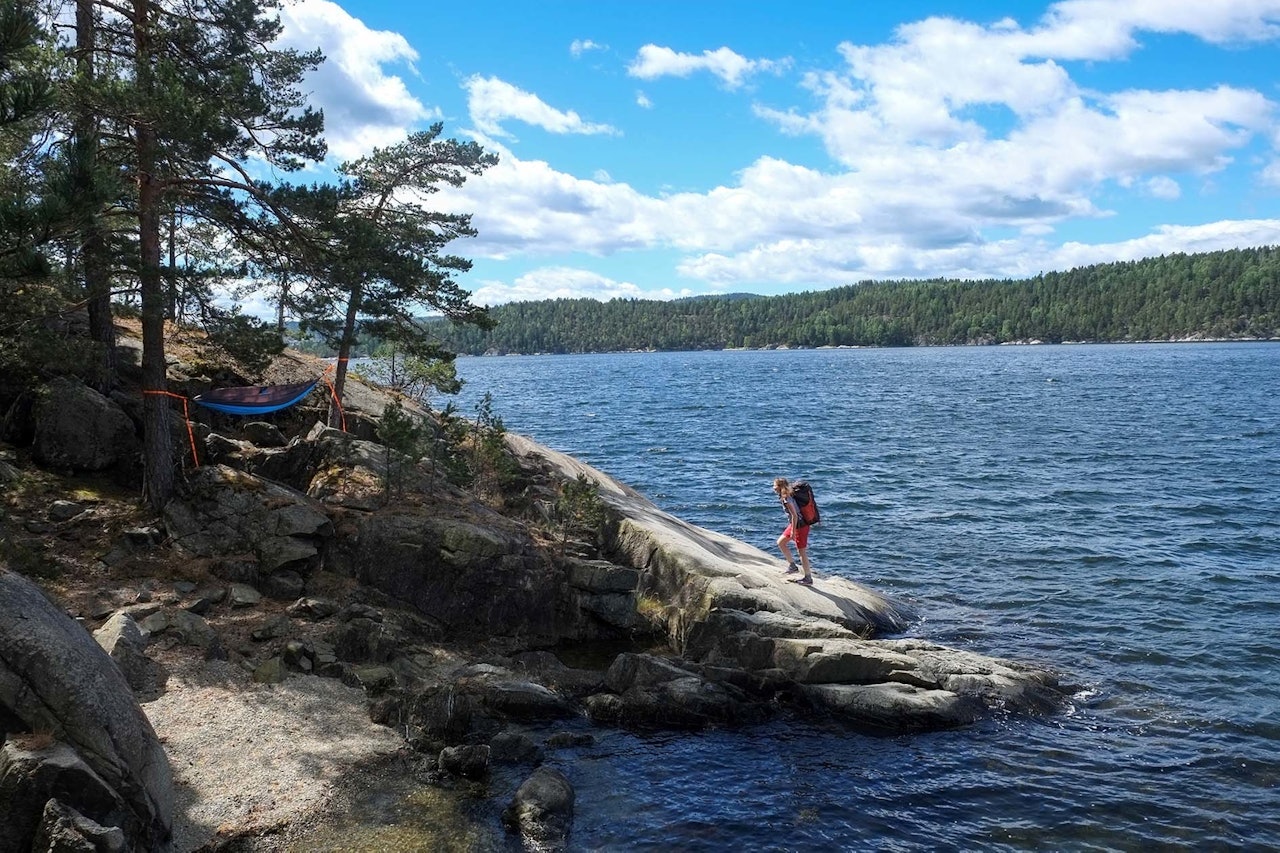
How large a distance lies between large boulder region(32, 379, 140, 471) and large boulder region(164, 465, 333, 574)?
2085mm

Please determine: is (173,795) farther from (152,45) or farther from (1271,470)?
(1271,470)

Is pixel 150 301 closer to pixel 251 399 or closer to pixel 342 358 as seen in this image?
pixel 251 399

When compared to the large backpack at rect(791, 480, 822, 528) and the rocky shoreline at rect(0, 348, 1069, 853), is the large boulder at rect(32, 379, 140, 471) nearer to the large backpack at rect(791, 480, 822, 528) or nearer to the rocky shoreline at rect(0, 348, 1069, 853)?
the rocky shoreline at rect(0, 348, 1069, 853)

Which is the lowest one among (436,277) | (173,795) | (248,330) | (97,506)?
(173,795)

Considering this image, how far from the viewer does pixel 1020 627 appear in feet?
56.5

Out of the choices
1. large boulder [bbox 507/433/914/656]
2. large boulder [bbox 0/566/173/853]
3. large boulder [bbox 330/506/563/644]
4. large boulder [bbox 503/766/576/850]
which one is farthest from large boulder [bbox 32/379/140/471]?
large boulder [bbox 503/766/576/850]

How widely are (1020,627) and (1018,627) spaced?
4cm

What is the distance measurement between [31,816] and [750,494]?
25277 mm

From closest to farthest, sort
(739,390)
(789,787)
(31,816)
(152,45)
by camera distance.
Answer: (31,816), (789,787), (152,45), (739,390)

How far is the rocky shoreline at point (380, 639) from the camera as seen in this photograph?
8.29 m

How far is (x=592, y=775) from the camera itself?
36.2 ft

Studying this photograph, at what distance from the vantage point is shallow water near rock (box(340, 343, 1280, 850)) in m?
10.3

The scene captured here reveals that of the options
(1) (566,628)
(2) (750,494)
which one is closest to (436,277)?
(1) (566,628)

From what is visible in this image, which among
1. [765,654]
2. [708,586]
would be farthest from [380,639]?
[765,654]
